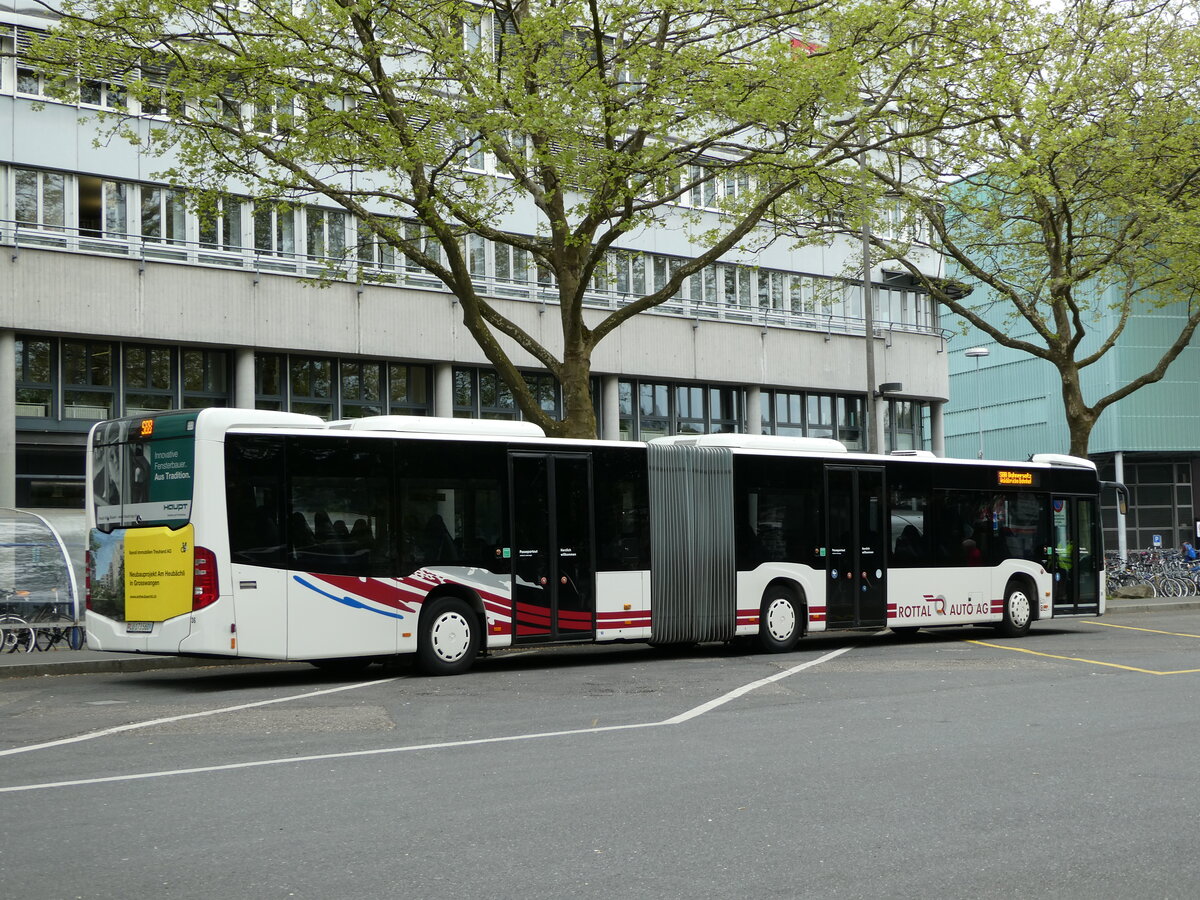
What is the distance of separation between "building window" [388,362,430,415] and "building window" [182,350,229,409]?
156 inches

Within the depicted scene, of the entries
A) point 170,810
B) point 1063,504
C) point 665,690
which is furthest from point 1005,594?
point 170,810

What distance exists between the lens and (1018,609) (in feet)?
74.1

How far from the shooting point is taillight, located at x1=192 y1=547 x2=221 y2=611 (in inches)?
564

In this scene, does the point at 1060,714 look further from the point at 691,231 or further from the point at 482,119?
the point at 691,231

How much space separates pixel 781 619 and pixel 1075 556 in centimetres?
696

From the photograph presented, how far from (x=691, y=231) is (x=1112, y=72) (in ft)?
39.8

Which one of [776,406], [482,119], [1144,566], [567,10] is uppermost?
[567,10]

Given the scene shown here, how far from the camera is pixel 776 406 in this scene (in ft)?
133

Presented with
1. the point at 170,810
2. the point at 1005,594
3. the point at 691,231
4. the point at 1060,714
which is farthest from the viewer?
the point at 691,231

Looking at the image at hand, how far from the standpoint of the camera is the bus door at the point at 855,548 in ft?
66.0

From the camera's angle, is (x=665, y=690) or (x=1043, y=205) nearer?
(x=665, y=690)

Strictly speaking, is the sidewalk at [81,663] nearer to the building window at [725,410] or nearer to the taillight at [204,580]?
the taillight at [204,580]

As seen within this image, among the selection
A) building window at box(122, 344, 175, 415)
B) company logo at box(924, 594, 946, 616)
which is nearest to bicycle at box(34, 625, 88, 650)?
building window at box(122, 344, 175, 415)

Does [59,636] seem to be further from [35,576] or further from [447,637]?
[447,637]
